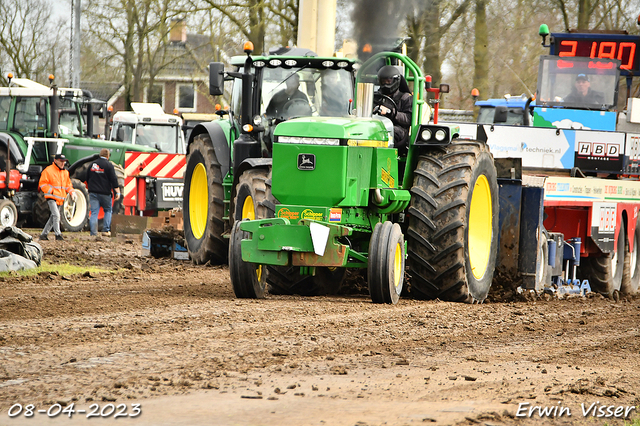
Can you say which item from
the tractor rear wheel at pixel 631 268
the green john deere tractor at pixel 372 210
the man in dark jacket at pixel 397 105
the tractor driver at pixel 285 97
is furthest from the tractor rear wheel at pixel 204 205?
the tractor rear wheel at pixel 631 268

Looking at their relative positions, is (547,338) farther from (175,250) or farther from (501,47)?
(501,47)

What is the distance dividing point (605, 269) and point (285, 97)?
481 centimetres

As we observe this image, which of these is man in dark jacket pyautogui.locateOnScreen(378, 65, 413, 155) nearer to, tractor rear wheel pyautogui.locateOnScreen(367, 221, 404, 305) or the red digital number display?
tractor rear wheel pyautogui.locateOnScreen(367, 221, 404, 305)

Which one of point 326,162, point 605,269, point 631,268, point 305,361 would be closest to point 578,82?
point 631,268

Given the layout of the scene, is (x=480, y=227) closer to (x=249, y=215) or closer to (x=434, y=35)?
(x=249, y=215)

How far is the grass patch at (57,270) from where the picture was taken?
34.1 ft

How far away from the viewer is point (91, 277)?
1066 centimetres

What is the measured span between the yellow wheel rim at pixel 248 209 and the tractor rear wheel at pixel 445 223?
5.69 ft

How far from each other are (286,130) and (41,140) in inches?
487

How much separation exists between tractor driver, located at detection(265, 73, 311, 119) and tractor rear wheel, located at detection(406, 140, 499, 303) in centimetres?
296

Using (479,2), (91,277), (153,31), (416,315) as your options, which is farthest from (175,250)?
(153,31)

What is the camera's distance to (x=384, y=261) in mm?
7359

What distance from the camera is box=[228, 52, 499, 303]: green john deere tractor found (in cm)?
738

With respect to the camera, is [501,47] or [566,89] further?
[501,47]
